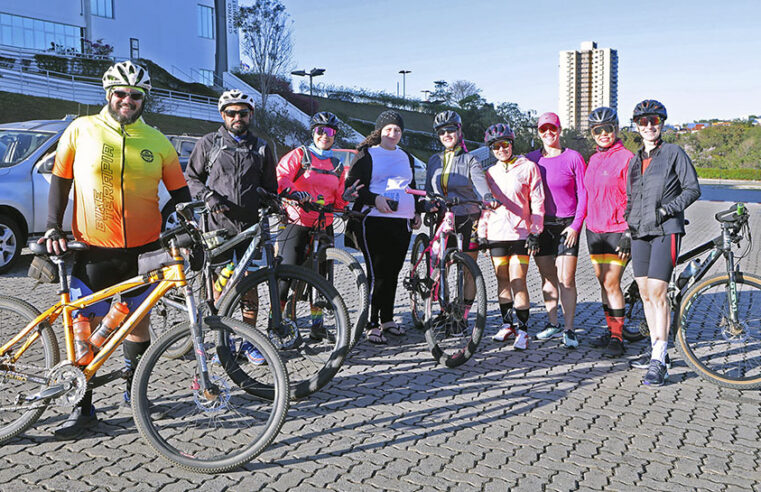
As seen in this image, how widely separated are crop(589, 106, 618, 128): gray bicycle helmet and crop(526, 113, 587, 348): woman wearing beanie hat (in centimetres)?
31

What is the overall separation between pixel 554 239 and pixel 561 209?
0.93ft

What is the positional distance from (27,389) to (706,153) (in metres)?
91.1

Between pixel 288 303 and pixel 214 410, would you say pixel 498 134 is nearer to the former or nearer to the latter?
pixel 288 303

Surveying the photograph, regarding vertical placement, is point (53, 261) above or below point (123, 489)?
above

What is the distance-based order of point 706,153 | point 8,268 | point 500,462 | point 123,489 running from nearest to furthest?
1. point 123,489
2. point 500,462
3. point 8,268
4. point 706,153

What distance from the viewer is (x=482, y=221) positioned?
620 centimetres

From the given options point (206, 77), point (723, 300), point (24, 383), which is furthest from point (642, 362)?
point (206, 77)

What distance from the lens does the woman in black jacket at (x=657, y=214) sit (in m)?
5.01

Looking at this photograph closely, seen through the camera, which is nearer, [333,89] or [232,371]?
[232,371]

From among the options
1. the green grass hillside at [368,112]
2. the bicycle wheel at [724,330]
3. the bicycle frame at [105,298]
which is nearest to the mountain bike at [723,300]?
the bicycle wheel at [724,330]

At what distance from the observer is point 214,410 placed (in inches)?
149

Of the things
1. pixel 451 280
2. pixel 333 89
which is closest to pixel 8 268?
pixel 451 280

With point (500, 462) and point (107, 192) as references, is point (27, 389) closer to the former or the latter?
point (107, 192)

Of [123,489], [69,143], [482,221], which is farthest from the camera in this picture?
[482,221]
